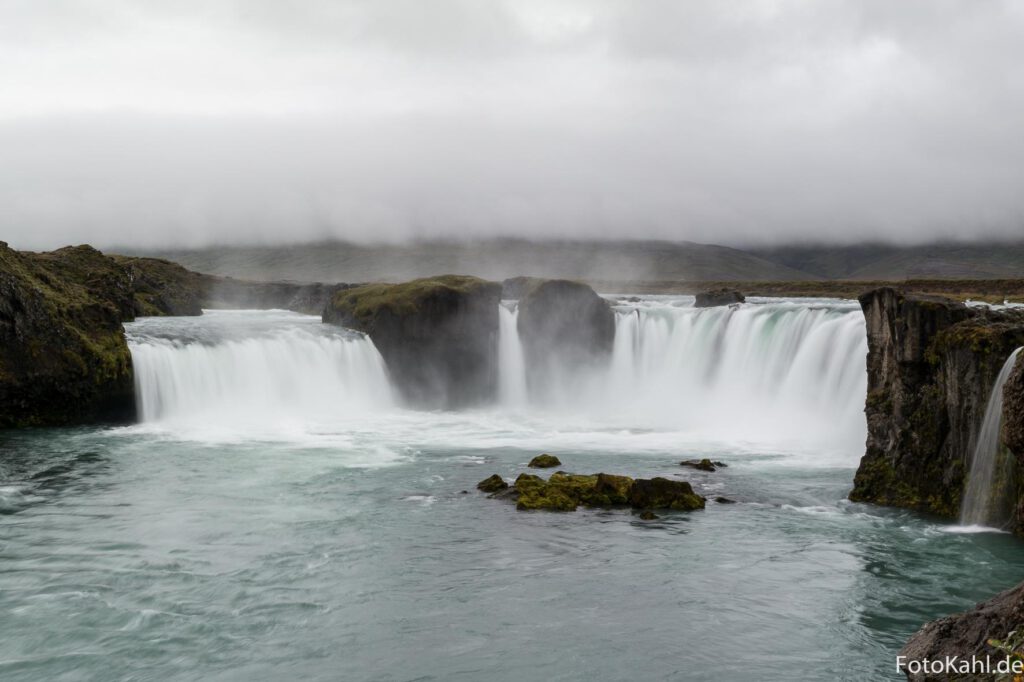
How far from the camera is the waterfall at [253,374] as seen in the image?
39031 mm

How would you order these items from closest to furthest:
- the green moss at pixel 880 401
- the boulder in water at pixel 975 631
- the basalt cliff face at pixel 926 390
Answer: the boulder in water at pixel 975 631 < the basalt cliff face at pixel 926 390 < the green moss at pixel 880 401

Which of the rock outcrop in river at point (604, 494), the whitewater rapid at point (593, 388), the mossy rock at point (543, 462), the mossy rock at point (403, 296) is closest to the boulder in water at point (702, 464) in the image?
the whitewater rapid at point (593, 388)

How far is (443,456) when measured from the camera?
31.6m

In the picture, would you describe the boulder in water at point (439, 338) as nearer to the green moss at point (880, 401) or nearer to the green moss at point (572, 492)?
the green moss at point (572, 492)

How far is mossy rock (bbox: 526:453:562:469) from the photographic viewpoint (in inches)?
1135

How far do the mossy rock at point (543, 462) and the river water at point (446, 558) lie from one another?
2.66 ft

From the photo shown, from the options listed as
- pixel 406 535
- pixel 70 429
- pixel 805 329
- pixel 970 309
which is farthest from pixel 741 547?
pixel 70 429

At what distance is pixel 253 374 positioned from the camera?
42.9 m

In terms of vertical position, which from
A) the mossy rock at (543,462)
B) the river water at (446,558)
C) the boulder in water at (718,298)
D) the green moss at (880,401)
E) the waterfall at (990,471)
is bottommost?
the river water at (446,558)

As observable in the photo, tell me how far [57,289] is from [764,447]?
107 feet

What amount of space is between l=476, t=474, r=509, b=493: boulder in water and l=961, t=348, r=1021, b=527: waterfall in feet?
40.2

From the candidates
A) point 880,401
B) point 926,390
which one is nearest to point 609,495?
point 880,401

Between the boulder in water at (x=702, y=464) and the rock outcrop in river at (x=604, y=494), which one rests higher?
the rock outcrop in river at (x=604, y=494)

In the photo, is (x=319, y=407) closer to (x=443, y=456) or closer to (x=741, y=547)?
(x=443, y=456)
